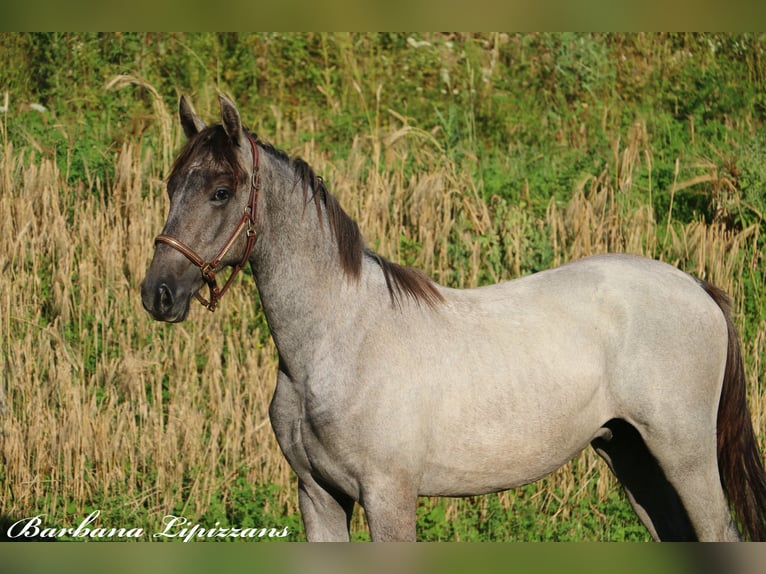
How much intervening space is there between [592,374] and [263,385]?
2.91 m

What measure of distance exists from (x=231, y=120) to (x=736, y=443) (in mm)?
2871

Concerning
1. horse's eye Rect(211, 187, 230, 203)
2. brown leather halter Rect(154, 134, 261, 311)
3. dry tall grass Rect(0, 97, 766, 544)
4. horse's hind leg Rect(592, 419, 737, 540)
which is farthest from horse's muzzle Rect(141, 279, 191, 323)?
dry tall grass Rect(0, 97, 766, 544)

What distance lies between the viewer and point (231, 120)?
139 inches

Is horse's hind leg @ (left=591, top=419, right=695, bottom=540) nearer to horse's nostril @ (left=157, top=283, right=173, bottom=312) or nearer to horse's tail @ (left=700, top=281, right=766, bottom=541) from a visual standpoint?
horse's tail @ (left=700, top=281, right=766, bottom=541)

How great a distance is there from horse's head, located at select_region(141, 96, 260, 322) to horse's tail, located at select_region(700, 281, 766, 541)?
7.66 ft

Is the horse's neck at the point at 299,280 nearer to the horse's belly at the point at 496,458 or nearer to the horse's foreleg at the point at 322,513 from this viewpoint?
the horse's foreleg at the point at 322,513

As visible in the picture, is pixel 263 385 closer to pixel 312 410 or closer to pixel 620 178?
pixel 312 410

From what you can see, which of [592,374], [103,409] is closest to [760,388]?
[592,374]

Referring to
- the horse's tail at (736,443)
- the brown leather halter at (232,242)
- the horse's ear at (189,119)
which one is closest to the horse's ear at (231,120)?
the brown leather halter at (232,242)

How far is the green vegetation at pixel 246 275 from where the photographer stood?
6.06 m

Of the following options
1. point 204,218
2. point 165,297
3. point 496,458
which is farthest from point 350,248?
point 496,458

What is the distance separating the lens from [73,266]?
687 centimetres

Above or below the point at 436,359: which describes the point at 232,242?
above

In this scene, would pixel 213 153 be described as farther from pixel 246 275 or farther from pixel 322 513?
pixel 246 275
